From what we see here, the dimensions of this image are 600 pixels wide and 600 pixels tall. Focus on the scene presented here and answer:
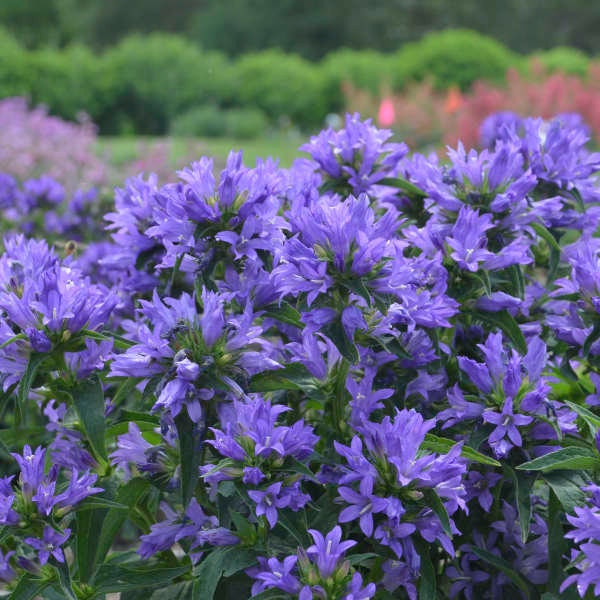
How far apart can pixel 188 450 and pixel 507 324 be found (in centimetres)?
67

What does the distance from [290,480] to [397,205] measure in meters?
0.86

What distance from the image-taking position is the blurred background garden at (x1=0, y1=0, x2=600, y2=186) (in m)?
8.66

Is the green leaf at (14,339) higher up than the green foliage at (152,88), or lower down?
higher up

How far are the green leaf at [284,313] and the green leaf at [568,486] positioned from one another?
52cm

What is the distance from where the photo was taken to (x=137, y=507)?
175 cm

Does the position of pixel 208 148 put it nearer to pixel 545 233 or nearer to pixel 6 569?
pixel 545 233

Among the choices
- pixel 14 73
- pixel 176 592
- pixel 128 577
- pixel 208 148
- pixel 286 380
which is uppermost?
pixel 286 380

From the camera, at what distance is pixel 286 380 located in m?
1.56

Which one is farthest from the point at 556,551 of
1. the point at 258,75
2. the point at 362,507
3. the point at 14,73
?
the point at 258,75

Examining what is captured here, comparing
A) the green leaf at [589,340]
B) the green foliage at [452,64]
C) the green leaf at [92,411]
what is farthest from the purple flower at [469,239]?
the green foliage at [452,64]

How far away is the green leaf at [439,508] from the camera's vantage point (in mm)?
1333

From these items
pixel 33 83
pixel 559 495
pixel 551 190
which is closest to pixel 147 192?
pixel 551 190

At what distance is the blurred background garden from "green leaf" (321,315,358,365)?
3102 millimetres

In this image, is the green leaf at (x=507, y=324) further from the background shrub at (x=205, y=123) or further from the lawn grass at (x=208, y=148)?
the background shrub at (x=205, y=123)
